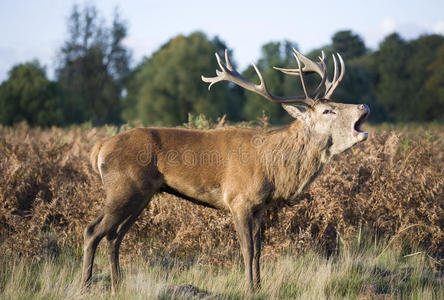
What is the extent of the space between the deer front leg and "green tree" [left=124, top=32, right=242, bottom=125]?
33.7m

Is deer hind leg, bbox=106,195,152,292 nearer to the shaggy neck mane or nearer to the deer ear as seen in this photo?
the shaggy neck mane

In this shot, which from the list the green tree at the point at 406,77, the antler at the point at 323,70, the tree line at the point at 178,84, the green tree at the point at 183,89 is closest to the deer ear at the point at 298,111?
the antler at the point at 323,70

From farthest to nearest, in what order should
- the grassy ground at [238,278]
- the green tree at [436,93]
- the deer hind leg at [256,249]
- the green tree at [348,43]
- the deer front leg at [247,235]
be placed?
the green tree at [348,43] < the green tree at [436,93] < the deer hind leg at [256,249] < the deer front leg at [247,235] < the grassy ground at [238,278]

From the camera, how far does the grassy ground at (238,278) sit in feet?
14.9

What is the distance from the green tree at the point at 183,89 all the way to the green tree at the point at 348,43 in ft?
124

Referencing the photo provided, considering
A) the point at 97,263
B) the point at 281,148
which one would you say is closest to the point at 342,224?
the point at 281,148

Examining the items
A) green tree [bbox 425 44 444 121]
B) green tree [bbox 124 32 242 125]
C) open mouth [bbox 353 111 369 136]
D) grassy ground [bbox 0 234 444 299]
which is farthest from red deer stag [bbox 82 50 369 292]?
green tree [bbox 425 44 444 121]

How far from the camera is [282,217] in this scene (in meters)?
6.15

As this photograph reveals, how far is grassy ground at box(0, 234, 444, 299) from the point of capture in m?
4.54

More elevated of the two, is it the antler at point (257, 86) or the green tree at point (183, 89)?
the green tree at point (183, 89)

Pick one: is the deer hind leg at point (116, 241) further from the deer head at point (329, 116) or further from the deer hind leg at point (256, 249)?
the deer head at point (329, 116)

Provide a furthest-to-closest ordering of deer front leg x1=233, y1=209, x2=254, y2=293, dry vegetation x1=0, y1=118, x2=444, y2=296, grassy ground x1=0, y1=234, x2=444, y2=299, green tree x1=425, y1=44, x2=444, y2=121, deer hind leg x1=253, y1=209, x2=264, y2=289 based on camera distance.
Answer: green tree x1=425, y1=44, x2=444, y2=121
dry vegetation x1=0, y1=118, x2=444, y2=296
deer hind leg x1=253, y1=209, x2=264, y2=289
deer front leg x1=233, y1=209, x2=254, y2=293
grassy ground x1=0, y1=234, x2=444, y2=299

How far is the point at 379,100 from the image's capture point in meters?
57.1

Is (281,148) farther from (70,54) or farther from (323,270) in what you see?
(70,54)
